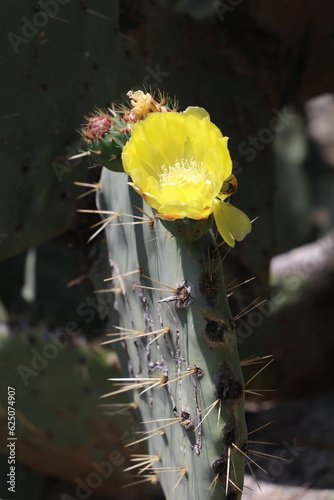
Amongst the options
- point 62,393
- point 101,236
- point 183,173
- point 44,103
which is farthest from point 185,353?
point 62,393

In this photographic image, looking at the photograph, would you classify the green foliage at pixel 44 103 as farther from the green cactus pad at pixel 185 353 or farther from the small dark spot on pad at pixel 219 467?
the small dark spot on pad at pixel 219 467

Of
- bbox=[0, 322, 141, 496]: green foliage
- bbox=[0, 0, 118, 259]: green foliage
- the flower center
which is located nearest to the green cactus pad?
the flower center

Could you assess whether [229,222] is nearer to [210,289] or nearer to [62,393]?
[210,289]

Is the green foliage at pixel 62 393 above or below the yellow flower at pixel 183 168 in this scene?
below

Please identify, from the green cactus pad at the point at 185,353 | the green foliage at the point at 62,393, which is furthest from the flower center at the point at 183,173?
the green foliage at the point at 62,393

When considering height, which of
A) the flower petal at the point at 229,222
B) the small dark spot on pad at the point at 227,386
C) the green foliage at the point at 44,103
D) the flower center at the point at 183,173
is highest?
the green foliage at the point at 44,103

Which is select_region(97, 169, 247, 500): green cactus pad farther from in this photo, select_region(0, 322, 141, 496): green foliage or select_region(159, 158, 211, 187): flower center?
select_region(0, 322, 141, 496): green foliage
